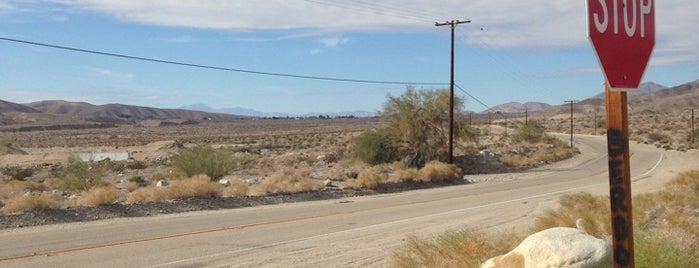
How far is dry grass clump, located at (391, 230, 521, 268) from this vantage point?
29.4 feet

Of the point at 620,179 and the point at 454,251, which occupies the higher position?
the point at 620,179

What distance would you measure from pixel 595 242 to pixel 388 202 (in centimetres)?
1775

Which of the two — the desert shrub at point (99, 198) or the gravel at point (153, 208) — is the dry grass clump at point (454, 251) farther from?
the desert shrub at point (99, 198)

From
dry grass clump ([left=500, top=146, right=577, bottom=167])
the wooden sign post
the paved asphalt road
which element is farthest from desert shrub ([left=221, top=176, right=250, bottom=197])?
dry grass clump ([left=500, top=146, right=577, bottom=167])

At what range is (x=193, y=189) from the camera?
78.8 ft

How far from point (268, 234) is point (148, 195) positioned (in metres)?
8.31

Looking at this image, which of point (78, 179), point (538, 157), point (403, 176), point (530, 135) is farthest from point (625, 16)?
point (530, 135)

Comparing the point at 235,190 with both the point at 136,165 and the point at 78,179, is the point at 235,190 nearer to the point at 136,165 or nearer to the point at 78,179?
the point at 78,179

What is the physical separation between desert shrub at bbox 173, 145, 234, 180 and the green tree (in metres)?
14.1

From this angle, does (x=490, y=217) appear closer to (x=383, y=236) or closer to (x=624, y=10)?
(x=383, y=236)

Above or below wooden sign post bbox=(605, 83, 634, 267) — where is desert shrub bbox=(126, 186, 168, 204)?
below

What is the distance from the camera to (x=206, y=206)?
22938mm

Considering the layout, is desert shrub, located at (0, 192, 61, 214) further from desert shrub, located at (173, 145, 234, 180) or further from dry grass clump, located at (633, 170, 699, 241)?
desert shrub, located at (173, 145, 234, 180)

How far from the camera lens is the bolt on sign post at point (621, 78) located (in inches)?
157
